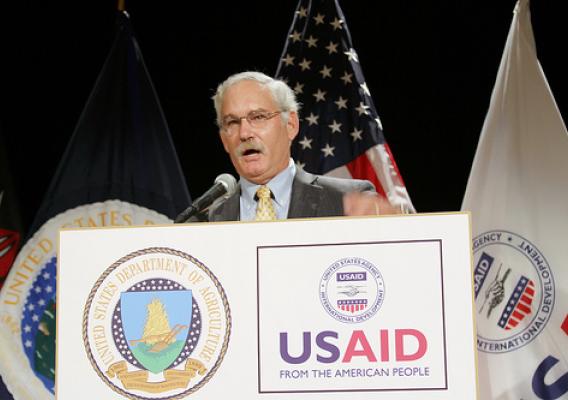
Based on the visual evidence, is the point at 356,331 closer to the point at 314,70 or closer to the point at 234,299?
the point at 234,299

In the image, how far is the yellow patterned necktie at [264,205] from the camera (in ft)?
8.16

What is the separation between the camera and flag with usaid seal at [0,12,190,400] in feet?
13.0

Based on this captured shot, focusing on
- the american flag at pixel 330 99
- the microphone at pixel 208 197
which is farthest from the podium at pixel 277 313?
the american flag at pixel 330 99

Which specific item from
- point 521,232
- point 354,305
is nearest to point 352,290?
point 354,305

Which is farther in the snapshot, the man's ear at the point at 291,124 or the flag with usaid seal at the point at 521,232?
the flag with usaid seal at the point at 521,232

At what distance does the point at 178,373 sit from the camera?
1.65 meters

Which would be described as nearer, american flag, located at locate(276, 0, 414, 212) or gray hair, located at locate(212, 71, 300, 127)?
gray hair, located at locate(212, 71, 300, 127)

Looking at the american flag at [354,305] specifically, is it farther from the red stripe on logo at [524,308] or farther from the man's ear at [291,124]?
the red stripe on logo at [524,308]

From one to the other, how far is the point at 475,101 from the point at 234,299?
284 cm

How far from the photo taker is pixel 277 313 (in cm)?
164

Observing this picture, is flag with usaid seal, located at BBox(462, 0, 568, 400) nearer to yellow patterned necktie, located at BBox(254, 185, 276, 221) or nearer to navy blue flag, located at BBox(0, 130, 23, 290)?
yellow patterned necktie, located at BBox(254, 185, 276, 221)

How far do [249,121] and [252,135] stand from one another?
0.15 feet

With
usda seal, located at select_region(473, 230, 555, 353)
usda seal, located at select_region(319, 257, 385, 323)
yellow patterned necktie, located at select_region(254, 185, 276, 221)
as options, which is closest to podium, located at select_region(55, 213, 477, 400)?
usda seal, located at select_region(319, 257, 385, 323)

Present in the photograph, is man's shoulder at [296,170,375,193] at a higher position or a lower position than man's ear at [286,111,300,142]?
lower
